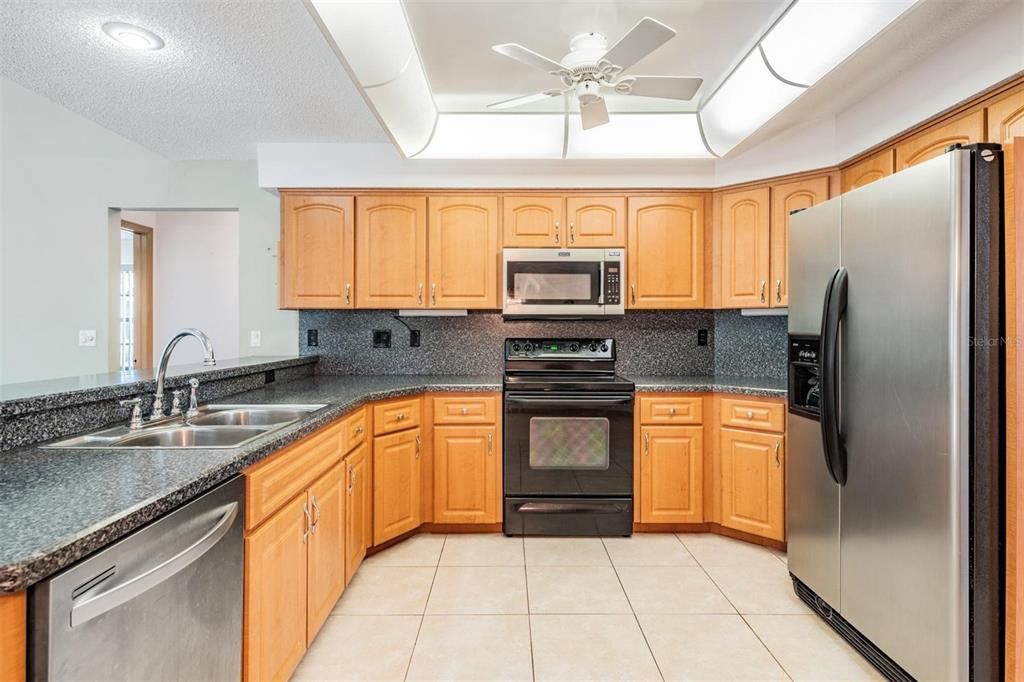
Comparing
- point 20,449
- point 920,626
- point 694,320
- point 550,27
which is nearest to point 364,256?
point 550,27

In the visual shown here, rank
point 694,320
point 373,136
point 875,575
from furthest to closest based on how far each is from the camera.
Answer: point 694,320
point 373,136
point 875,575

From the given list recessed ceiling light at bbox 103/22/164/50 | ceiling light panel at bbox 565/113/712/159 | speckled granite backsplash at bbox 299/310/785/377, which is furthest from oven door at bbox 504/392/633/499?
recessed ceiling light at bbox 103/22/164/50

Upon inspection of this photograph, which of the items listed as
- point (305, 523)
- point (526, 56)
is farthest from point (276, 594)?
point (526, 56)

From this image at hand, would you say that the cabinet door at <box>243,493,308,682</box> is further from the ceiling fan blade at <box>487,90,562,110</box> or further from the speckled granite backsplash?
the speckled granite backsplash

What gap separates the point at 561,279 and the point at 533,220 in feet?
1.39

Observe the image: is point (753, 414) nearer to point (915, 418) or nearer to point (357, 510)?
point (915, 418)

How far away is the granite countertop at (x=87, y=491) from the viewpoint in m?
0.76

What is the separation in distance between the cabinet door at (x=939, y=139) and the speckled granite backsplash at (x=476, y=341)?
138 cm

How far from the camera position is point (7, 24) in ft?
6.25

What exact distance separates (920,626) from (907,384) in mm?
725

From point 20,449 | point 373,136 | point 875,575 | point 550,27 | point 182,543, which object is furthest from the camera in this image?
point 373,136

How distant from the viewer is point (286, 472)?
1548mm

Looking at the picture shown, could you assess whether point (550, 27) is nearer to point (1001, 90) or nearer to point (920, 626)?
point (1001, 90)

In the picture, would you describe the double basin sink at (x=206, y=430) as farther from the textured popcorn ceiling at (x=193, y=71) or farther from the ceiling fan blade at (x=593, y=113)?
the ceiling fan blade at (x=593, y=113)
